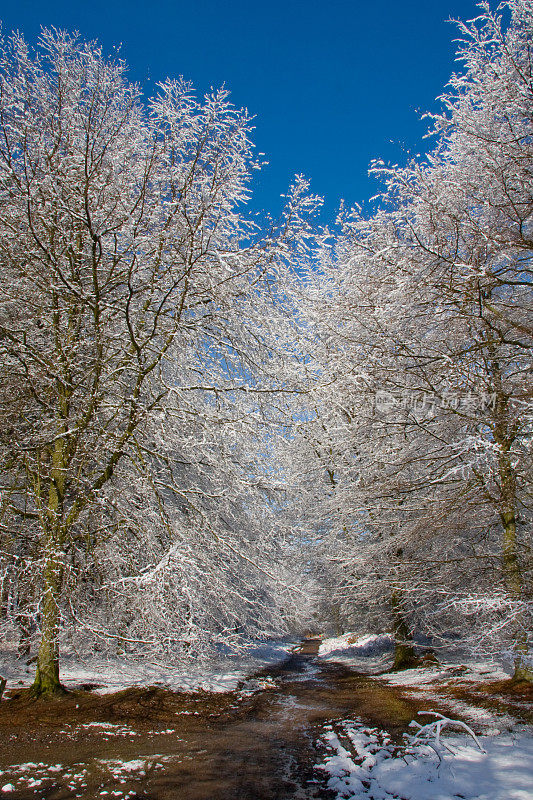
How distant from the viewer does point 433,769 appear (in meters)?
3.84

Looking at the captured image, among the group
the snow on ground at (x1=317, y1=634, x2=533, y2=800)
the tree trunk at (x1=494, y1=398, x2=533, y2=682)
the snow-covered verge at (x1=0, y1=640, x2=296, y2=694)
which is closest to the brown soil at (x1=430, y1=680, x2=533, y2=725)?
the snow on ground at (x1=317, y1=634, x2=533, y2=800)

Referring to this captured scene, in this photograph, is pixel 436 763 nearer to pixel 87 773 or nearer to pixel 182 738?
pixel 182 738

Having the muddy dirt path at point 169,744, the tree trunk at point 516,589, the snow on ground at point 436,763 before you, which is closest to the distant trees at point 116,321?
the muddy dirt path at point 169,744

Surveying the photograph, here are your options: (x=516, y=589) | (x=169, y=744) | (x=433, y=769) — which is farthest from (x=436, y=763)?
(x=516, y=589)

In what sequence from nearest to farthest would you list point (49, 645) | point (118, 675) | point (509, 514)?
1. point (49, 645)
2. point (509, 514)
3. point (118, 675)

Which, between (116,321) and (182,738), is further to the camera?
(116,321)

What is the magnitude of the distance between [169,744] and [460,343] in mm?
6728

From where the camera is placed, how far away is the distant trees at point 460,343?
231 inches

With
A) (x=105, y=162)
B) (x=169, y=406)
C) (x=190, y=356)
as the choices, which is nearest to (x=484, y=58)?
(x=105, y=162)

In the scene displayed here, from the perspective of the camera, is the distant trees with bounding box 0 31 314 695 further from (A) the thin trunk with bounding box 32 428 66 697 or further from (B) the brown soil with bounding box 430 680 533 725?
(B) the brown soil with bounding box 430 680 533 725

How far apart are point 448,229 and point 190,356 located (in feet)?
14.5

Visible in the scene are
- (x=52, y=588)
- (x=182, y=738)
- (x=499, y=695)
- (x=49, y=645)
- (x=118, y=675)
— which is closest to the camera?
(x=182, y=738)

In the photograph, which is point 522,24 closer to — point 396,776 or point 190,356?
point 190,356

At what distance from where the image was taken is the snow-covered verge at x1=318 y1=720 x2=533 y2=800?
342 centimetres
